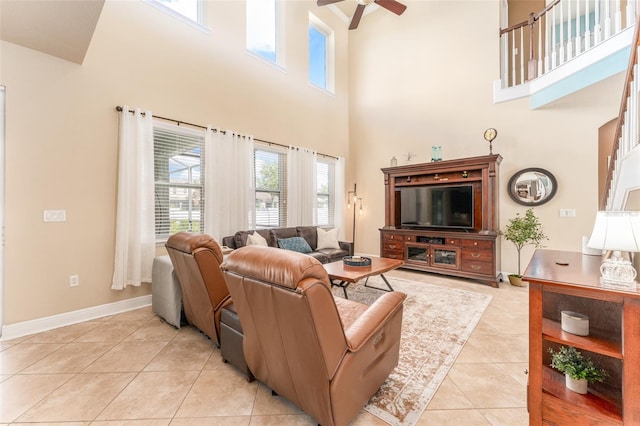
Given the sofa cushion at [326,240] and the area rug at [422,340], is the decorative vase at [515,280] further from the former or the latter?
the sofa cushion at [326,240]

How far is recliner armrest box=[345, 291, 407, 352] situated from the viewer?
4.48ft

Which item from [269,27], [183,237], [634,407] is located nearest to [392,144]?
[269,27]

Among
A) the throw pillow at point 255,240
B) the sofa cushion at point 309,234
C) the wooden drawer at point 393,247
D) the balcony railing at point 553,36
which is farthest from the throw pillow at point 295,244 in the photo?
the balcony railing at point 553,36

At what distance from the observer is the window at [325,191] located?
605cm

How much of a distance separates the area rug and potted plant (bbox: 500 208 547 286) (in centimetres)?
105

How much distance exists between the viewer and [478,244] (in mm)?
4320

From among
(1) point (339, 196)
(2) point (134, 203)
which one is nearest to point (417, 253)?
(1) point (339, 196)

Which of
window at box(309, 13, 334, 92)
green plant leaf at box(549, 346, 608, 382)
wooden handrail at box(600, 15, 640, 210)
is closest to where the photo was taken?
green plant leaf at box(549, 346, 608, 382)

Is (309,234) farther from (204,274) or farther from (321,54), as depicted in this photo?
(321,54)

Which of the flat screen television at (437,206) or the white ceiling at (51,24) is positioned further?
the flat screen television at (437,206)

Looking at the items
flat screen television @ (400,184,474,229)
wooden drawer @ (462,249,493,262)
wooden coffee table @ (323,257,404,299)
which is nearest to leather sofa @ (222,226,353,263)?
wooden coffee table @ (323,257,404,299)

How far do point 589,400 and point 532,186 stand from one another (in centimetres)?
392

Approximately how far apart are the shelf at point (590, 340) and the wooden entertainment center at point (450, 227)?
314cm

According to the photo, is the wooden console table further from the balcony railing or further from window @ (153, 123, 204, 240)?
window @ (153, 123, 204, 240)
